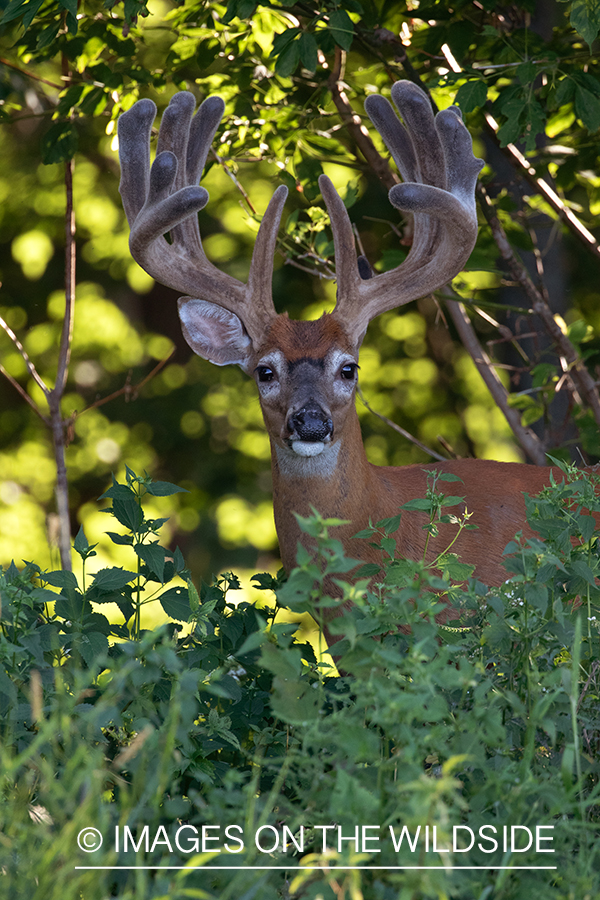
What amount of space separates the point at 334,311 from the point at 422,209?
68cm

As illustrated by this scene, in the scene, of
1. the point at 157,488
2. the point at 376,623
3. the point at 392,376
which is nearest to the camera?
the point at 376,623

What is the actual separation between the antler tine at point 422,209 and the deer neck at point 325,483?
607mm

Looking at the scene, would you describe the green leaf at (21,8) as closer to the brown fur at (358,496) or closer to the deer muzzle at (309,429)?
the brown fur at (358,496)

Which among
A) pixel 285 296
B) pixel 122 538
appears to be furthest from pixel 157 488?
pixel 285 296

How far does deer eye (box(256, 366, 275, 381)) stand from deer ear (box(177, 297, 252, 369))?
0.32 meters

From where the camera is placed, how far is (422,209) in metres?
4.04

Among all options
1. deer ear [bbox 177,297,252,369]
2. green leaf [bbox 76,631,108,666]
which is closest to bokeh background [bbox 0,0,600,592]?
deer ear [bbox 177,297,252,369]

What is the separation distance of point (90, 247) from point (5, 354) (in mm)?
1465

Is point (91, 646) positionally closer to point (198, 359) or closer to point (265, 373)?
point (265, 373)

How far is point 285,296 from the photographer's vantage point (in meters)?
8.41

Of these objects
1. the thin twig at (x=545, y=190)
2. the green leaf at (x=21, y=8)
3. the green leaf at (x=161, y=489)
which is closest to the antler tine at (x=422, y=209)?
the thin twig at (x=545, y=190)

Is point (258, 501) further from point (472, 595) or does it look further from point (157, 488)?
point (472, 595)

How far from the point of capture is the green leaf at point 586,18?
371cm

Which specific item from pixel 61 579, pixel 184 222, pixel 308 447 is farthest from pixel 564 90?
pixel 61 579
